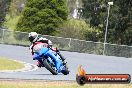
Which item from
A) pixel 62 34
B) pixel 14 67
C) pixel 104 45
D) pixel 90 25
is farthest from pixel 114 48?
pixel 90 25

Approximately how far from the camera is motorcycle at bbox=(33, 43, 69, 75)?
11.4 metres

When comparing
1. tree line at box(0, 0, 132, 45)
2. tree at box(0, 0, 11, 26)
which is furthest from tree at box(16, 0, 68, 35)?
tree at box(0, 0, 11, 26)

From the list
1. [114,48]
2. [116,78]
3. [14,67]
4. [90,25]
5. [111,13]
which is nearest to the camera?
[116,78]

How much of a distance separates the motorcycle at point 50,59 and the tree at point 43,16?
4977cm

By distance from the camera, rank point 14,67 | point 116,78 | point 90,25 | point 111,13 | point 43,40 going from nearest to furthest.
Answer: point 116,78, point 43,40, point 14,67, point 111,13, point 90,25

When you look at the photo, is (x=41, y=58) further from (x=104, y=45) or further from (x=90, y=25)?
(x=90, y=25)

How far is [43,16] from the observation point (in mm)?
62844

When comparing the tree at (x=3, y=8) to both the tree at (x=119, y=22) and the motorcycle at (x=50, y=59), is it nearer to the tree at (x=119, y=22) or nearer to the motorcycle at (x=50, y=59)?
the tree at (x=119, y=22)

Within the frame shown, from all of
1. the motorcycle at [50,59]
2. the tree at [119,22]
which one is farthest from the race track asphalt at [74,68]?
the tree at [119,22]

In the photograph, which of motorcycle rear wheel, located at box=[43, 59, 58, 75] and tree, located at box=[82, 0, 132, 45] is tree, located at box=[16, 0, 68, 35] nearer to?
tree, located at box=[82, 0, 132, 45]

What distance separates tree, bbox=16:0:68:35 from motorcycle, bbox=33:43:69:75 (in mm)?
49772

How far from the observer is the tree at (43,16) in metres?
62.3

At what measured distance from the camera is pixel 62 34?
62.7 metres

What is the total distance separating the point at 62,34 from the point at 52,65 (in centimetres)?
5062
